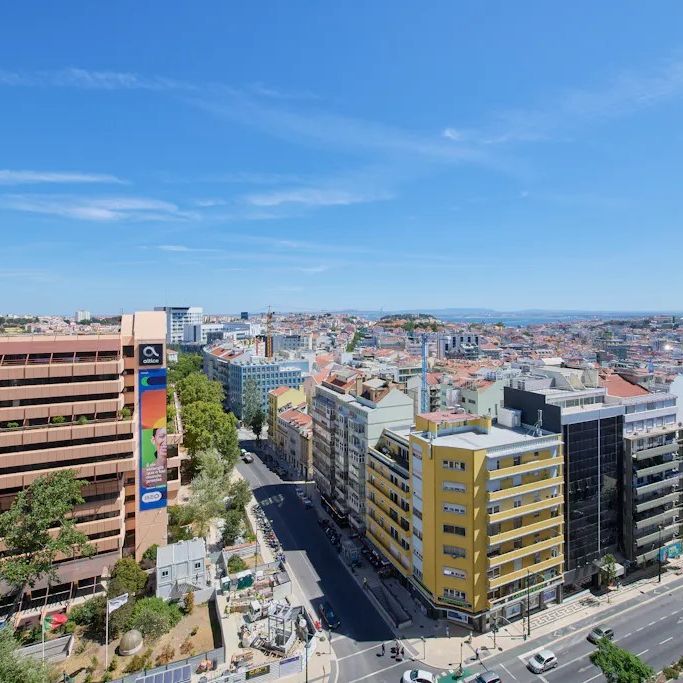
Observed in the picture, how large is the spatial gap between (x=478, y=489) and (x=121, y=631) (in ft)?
118

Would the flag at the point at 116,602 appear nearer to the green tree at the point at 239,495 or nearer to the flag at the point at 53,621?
the flag at the point at 53,621

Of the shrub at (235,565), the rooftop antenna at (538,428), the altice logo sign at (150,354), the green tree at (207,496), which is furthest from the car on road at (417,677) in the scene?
the altice logo sign at (150,354)

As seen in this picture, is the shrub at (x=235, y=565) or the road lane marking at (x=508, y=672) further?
the shrub at (x=235, y=565)

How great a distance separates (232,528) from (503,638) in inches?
1324

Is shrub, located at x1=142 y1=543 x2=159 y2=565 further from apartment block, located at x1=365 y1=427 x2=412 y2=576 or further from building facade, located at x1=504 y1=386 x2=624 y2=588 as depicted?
building facade, located at x1=504 y1=386 x2=624 y2=588

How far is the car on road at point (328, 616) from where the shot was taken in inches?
1811

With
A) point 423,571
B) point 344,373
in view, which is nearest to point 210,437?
point 344,373

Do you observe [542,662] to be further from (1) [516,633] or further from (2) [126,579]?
(2) [126,579]

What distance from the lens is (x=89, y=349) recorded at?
53312 millimetres

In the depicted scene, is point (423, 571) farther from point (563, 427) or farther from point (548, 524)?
point (563, 427)

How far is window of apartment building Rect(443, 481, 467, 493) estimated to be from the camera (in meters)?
43.8

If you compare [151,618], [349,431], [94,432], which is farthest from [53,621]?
[349,431]

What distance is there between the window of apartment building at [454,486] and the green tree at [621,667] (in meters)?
15.1

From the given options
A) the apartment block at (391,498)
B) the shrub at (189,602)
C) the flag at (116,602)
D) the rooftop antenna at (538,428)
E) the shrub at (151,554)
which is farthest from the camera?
the shrub at (151,554)
